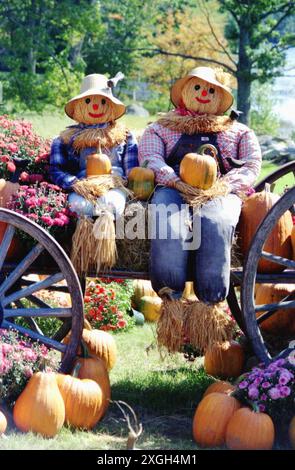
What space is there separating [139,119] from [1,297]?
17008mm

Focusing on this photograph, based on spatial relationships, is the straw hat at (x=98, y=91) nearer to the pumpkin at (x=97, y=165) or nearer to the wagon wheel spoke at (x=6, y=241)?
the pumpkin at (x=97, y=165)

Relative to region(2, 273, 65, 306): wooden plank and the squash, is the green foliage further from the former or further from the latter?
region(2, 273, 65, 306): wooden plank

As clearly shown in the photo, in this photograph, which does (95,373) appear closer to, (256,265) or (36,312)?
(36,312)

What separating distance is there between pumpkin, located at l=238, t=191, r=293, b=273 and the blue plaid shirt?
0.84m

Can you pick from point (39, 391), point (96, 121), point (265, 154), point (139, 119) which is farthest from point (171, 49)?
point (39, 391)

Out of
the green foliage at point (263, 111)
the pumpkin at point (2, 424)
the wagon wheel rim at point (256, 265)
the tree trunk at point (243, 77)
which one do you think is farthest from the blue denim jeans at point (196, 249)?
the green foliage at point (263, 111)

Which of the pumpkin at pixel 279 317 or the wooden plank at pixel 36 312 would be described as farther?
the pumpkin at pixel 279 317

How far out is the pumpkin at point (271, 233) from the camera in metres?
4.97

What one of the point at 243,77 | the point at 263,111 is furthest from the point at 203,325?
the point at 263,111

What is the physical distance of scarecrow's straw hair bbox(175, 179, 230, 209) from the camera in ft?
15.8

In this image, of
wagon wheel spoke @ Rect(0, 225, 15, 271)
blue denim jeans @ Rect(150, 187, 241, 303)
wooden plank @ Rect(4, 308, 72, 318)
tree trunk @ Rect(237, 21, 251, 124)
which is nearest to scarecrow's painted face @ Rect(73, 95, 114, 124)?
Result: blue denim jeans @ Rect(150, 187, 241, 303)

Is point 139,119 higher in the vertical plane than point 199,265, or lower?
higher
